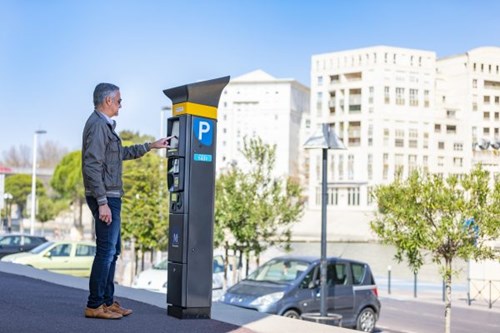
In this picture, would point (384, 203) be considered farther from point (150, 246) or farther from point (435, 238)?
point (150, 246)

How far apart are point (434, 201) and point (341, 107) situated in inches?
3750

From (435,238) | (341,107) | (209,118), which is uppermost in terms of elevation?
(341,107)

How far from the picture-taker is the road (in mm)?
19969

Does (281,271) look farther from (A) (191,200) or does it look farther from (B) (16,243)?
(B) (16,243)

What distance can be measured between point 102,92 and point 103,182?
0.75 metres

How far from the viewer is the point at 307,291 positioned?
53.9 ft

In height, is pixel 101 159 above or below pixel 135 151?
below

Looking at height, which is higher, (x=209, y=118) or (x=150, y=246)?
(x=209, y=118)

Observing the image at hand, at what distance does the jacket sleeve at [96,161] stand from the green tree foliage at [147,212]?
2498 cm

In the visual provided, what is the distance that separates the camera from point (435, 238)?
1609 centimetres

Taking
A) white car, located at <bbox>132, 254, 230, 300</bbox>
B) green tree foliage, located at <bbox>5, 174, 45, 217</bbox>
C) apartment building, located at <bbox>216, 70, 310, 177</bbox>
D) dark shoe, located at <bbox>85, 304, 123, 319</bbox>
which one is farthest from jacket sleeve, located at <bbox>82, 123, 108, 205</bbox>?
apartment building, located at <bbox>216, 70, 310, 177</bbox>

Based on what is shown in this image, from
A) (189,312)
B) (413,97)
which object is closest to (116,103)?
(189,312)

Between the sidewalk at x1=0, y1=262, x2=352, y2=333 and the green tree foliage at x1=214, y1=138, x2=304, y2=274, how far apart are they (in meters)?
16.1

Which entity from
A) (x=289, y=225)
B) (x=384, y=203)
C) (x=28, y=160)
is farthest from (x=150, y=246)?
(x=28, y=160)
